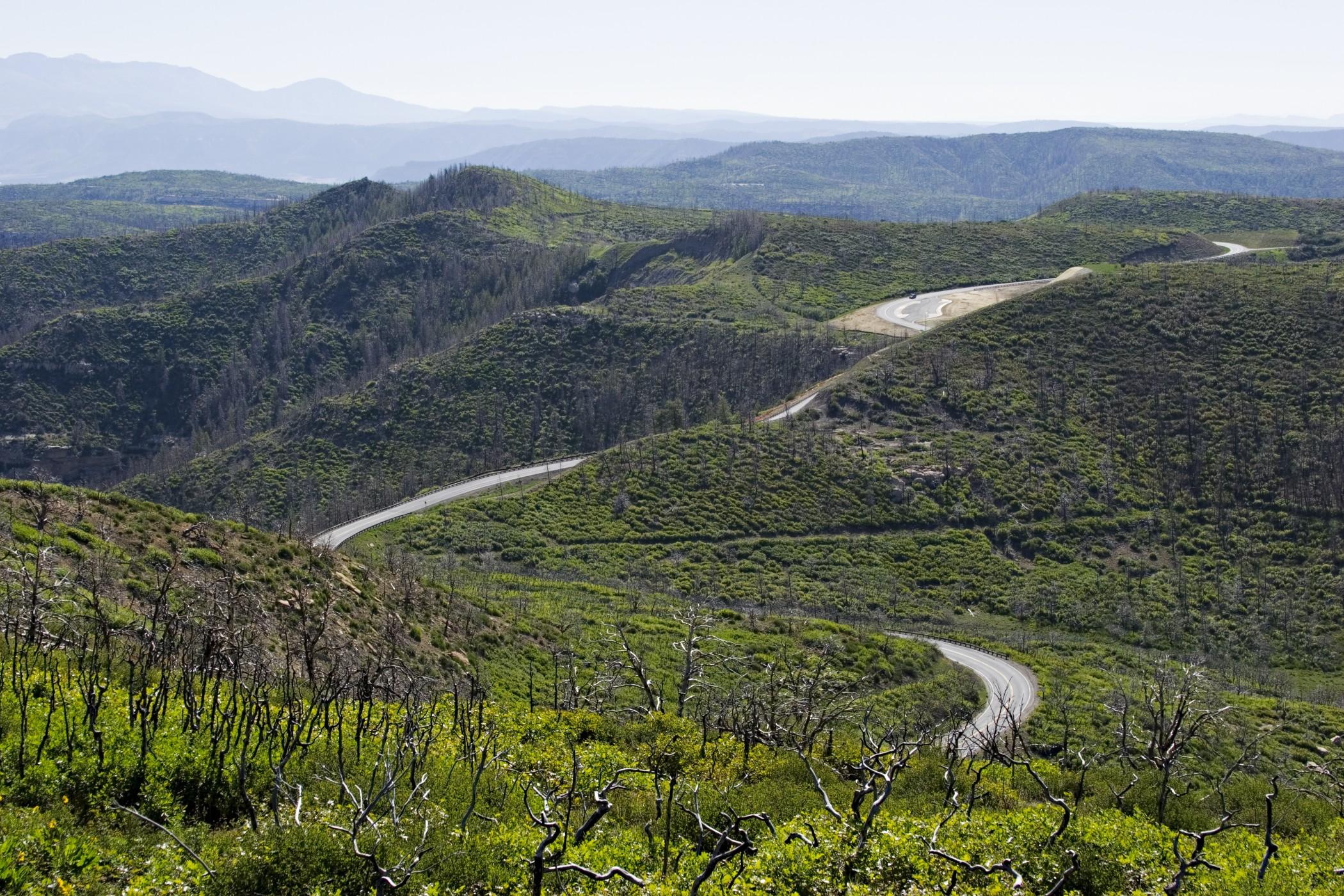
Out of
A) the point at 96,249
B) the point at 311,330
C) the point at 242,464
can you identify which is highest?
the point at 96,249

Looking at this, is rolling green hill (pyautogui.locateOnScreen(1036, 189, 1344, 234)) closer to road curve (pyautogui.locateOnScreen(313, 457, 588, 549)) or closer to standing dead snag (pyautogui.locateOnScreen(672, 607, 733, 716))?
road curve (pyautogui.locateOnScreen(313, 457, 588, 549))

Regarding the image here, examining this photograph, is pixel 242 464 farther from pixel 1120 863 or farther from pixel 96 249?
pixel 96 249

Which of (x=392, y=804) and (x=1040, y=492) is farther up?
(x=392, y=804)

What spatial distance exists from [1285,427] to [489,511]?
58.1 meters

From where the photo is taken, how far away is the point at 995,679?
138 feet

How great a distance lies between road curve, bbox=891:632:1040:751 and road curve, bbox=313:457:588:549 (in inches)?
1389

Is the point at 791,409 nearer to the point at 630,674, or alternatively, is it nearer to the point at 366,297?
the point at 630,674

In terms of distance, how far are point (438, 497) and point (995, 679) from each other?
44.9 metres

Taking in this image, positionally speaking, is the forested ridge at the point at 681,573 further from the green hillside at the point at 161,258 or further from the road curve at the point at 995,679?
the green hillside at the point at 161,258

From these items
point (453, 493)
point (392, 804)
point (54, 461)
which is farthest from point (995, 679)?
point (54, 461)

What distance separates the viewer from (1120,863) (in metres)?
12.9

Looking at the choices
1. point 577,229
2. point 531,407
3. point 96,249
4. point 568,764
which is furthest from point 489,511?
point 96,249

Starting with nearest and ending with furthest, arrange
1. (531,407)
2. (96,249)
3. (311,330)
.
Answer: (531,407) < (311,330) < (96,249)

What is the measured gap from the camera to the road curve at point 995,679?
119 feet
